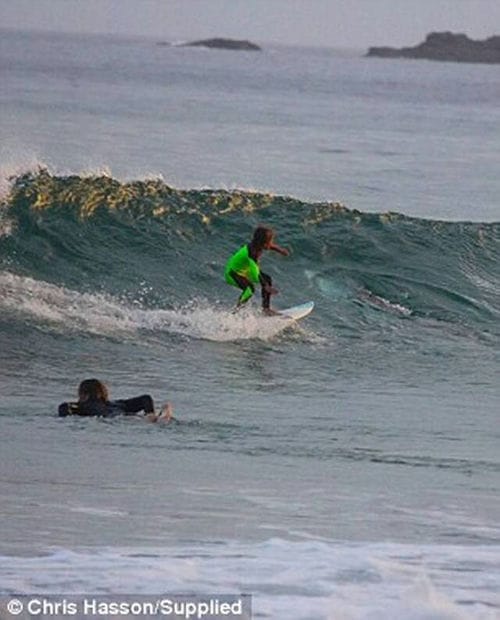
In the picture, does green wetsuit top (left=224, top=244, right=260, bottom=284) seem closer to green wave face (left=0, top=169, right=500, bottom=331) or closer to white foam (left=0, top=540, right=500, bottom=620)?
green wave face (left=0, top=169, right=500, bottom=331)

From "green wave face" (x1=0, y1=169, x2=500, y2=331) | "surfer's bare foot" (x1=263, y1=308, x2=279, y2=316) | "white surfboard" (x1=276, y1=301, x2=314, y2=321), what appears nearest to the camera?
"surfer's bare foot" (x1=263, y1=308, x2=279, y2=316)

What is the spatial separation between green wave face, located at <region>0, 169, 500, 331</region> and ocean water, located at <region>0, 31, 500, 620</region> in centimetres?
5

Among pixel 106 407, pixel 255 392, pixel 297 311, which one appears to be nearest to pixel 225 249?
pixel 297 311

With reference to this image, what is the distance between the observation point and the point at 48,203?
23.9 m

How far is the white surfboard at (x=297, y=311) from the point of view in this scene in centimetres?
1928

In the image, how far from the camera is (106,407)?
45.2ft

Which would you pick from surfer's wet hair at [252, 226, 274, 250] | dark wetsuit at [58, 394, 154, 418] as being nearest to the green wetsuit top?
surfer's wet hair at [252, 226, 274, 250]

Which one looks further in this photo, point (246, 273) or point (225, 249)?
point (225, 249)

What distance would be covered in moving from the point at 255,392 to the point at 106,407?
2.36m

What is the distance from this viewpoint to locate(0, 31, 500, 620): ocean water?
984cm

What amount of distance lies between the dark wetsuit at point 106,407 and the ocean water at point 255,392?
0.40 ft

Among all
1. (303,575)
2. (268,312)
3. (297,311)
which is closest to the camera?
(303,575)

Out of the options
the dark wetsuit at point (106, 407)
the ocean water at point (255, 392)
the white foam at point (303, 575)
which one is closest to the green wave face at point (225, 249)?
the ocean water at point (255, 392)

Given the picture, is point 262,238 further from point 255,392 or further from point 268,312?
point 255,392
